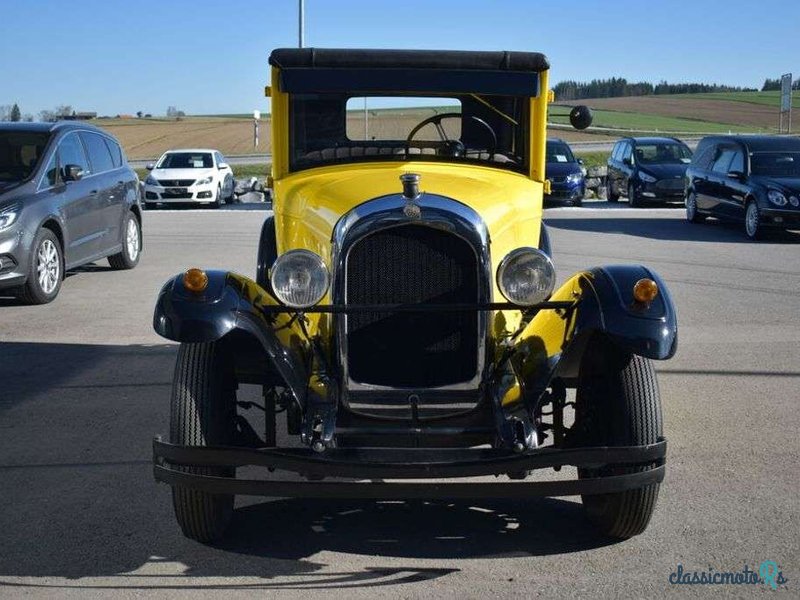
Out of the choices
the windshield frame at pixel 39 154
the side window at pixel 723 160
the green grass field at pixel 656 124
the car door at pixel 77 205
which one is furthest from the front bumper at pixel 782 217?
the green grass field at pixel 656 124

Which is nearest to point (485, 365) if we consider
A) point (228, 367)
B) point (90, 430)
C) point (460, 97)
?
point (228, 367)

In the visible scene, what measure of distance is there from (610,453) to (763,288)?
909 cm

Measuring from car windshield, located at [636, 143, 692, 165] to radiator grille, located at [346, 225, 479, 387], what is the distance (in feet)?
75.1

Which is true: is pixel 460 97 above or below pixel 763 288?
above

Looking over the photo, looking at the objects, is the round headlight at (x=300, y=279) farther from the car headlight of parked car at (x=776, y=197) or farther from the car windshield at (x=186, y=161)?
the car windshield at (x=186, y=161)

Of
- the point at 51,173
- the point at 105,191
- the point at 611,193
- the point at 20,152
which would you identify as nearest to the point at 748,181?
the point at 611,193

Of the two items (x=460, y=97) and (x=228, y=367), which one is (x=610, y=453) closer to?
(x=228, y=367)

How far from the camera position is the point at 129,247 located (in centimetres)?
1512

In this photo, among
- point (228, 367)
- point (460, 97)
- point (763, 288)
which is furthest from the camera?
point (763, 288)

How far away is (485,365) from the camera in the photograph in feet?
16.9

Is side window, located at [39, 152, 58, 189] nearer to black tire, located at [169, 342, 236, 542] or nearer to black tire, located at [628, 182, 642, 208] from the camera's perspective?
black tire, located at [169, 342, 236, 542]

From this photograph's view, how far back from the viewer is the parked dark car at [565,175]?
27250 millimetres

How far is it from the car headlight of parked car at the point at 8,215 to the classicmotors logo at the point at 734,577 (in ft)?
27.6

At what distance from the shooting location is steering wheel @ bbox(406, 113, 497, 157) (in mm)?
6852
